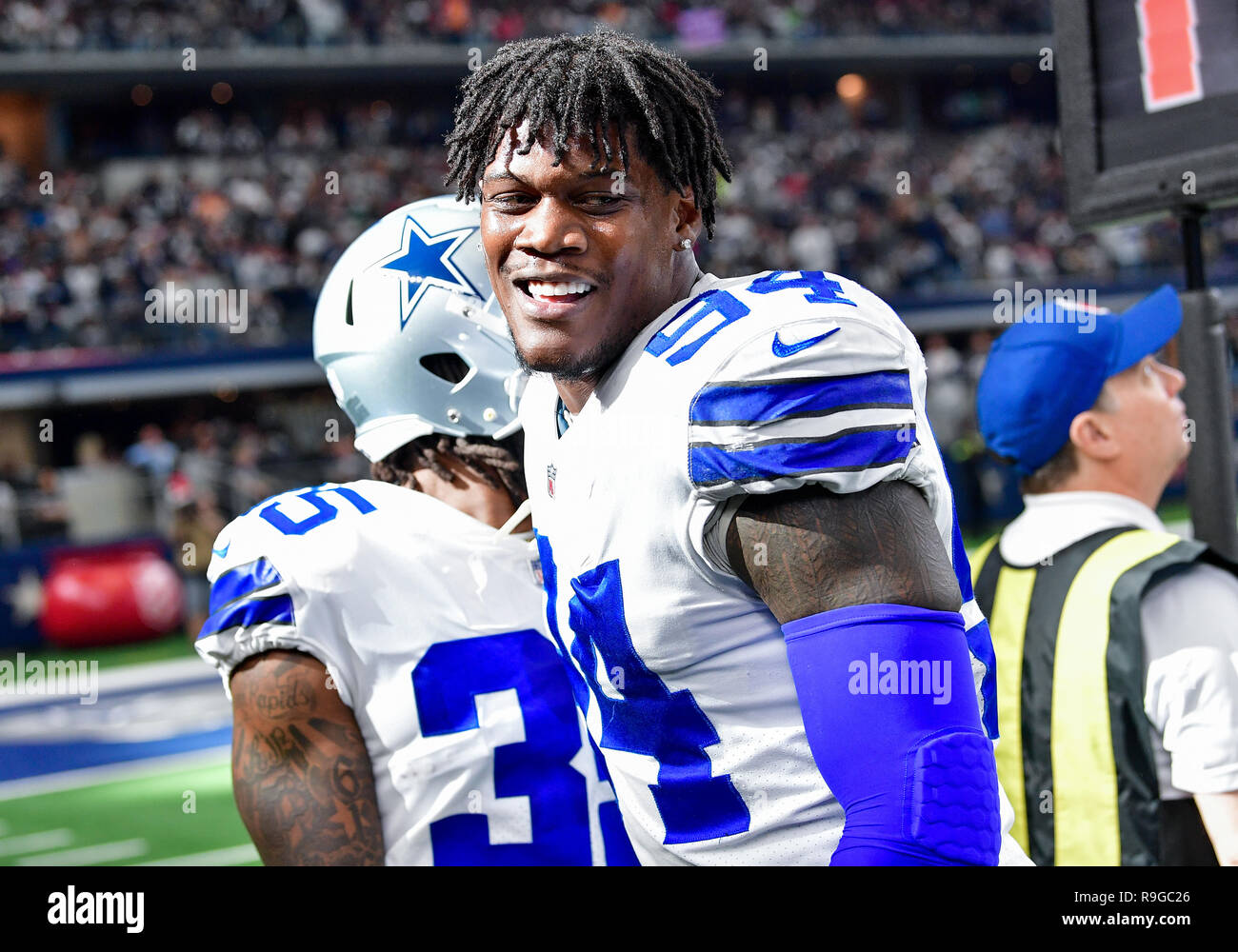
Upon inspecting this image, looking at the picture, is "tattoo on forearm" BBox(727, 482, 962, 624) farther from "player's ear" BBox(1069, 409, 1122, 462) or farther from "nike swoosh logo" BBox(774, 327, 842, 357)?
"player's ear" BBox(1069, 409, 1122, 462)

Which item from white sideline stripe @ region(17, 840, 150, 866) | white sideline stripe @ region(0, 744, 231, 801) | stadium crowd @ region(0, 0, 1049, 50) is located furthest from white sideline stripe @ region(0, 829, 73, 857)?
stadium crowd @ region(0, 0, 1049, 50)

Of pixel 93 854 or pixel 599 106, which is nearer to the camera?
pixel 599 106

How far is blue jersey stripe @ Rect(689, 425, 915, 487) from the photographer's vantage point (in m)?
1.33

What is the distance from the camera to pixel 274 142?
21.9 m

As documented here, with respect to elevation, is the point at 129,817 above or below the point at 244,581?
below

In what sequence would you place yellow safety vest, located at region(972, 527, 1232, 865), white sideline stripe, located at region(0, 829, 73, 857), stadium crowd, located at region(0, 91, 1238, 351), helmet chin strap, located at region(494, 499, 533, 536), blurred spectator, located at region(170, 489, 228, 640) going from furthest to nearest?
stadium crowd, located at region(0, 91, 1238, 351) → blurred spectator, located at region(170, 489, 228, 640) → white sideline stripe, located at region(0, 829, 73, 857) → yellow safety vest, located at region(972, 527, 1232, 865) → helmet chin strap, located at region(494, 499, 533, 536)

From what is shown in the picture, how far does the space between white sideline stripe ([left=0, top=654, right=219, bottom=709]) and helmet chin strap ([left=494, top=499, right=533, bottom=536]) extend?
28.3 ft

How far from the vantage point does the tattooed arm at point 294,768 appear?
1886 millimetres

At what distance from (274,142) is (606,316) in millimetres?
21884

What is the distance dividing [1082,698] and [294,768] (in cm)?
136

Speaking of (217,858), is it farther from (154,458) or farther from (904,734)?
(154,458)

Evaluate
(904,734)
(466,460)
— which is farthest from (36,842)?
(904,734)

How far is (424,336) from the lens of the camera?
220 centimetres
